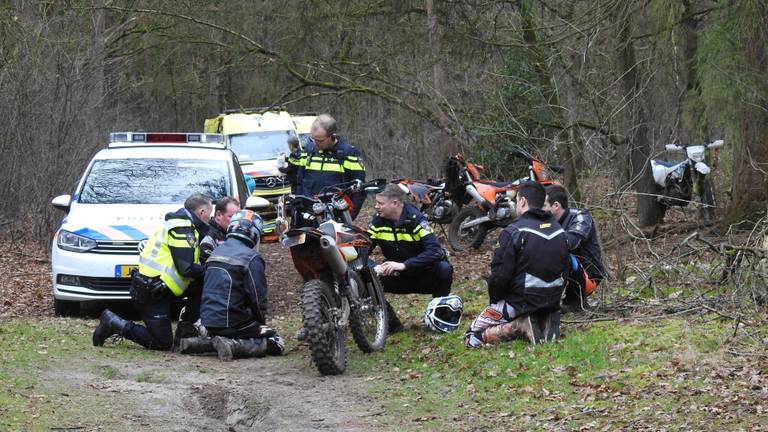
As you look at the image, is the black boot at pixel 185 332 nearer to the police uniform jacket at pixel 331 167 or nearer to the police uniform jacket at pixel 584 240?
the police uniform jacket at pixel 331 167

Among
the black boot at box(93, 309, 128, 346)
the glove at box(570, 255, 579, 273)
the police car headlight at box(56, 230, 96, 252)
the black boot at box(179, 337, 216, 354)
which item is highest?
the glove at box(570, 255, 579, 273)

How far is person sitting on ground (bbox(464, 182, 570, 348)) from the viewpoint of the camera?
8.56m

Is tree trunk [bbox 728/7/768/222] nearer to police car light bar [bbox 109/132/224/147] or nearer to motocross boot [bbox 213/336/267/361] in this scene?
motocross boot [bbox 213/336/267/361]

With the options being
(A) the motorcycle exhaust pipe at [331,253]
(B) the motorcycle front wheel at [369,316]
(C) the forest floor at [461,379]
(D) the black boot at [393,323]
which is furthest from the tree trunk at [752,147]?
(A) the motorcycle exhaust pipe at [331,253]

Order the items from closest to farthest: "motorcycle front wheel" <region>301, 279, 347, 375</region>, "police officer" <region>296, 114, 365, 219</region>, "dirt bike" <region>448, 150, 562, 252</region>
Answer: "motorcycle front wheel" <region>301, 279, 347, 375</region> < "police officer" <region>296, 114, 365, 219</region> < "dirt bike" <region>448, 150, 562, 252</region>

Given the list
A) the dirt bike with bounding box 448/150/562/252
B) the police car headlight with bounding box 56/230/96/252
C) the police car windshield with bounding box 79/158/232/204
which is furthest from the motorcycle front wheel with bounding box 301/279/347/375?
the dirt bike with bounding box 448/150/562/252

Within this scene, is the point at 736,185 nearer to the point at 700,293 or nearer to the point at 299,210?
the point at 700,293

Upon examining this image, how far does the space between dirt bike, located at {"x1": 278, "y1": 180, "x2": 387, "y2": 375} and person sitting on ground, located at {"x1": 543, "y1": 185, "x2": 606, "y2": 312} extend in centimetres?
162

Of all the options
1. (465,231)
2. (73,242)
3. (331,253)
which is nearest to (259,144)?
(465,231)

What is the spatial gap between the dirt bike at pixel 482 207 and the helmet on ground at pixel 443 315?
212 inches

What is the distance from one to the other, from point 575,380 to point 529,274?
1.25 metres

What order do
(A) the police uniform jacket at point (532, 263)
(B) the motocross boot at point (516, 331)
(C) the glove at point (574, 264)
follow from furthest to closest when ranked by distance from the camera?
(C) the glove at point (574, 264) → (B) the motocross boot at point (516, 331) → (A) the police uniform jacket at point (532, 263)

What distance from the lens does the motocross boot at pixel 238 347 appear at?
913 cm

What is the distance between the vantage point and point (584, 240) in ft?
31.6
